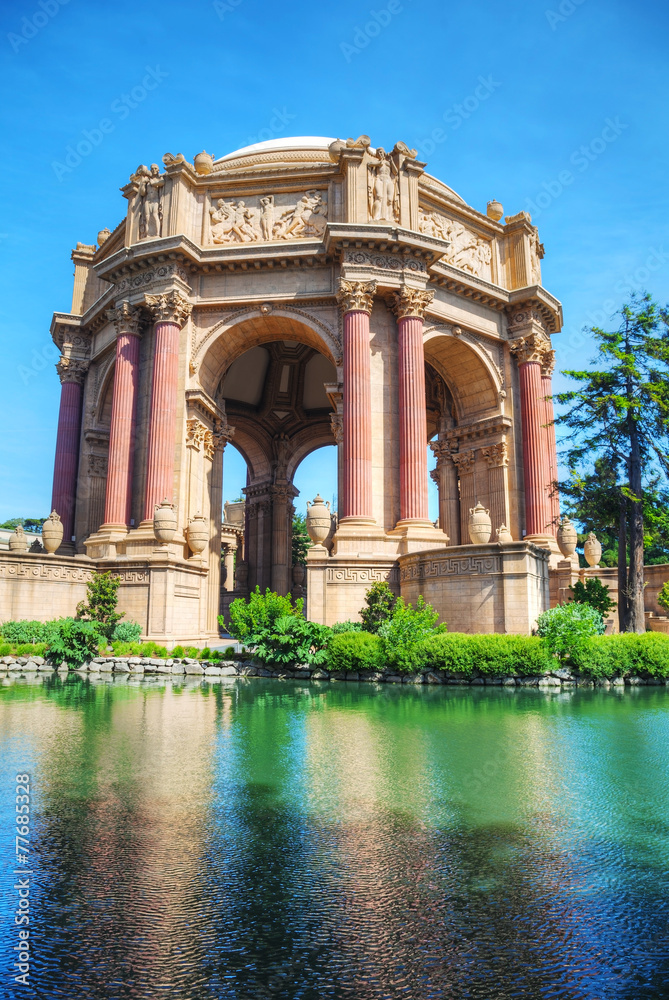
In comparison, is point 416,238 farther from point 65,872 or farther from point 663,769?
point 65,872

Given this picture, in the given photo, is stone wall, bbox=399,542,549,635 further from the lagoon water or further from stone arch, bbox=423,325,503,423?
stone arch, bbox=423,325,503,423

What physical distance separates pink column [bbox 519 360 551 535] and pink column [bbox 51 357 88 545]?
2093 cm

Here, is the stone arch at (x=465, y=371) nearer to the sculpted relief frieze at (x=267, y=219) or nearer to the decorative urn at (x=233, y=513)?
the sculpted relief frieze at (x=267, y=219)

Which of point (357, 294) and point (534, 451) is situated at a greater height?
point (357, 294)

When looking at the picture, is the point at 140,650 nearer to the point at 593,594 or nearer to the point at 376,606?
the point at 376,606

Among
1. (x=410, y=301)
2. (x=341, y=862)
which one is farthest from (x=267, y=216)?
(x=341, y=862)

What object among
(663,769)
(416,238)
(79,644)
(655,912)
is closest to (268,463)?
(416,238)

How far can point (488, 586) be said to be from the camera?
18203 mm

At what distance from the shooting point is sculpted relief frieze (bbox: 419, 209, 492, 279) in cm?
2891

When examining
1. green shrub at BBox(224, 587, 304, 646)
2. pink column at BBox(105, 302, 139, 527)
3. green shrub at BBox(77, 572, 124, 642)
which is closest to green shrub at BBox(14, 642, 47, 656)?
green shrub at BBox(77, 572, 124, 642)

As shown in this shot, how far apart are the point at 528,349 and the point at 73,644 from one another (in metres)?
22.6

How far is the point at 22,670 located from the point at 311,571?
28.6 ft

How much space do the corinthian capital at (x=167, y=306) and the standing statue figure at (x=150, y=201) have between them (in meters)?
2.79

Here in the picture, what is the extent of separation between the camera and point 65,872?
4230 mm
